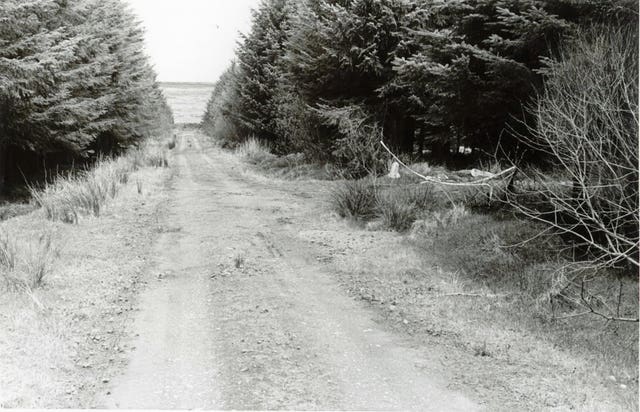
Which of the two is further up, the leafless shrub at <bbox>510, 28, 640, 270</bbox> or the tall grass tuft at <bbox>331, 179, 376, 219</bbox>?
the leafless shrub at <bbox>510, 28, 640, 270</bbox>

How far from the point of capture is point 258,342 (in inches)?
230

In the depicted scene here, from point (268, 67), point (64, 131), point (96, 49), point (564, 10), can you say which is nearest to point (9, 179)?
point (64, 131)

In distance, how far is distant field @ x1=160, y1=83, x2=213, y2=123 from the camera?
134462 millimetres

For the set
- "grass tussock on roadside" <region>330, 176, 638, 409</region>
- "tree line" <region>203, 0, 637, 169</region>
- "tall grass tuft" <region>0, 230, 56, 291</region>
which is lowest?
"grass tussock on roadside" <region>330, 176, 638, 409</region>

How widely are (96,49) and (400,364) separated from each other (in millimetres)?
17762

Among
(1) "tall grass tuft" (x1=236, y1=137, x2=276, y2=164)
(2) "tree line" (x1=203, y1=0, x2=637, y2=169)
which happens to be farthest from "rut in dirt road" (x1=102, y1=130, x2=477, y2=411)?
(1) "tall grass tuft" (x1=236, y1=137, x2=276, y2=164)

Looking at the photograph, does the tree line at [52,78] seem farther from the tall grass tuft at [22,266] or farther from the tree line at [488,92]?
the tree line at [488,92]

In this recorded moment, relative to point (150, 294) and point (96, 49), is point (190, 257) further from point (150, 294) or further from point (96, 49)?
point (96, 49)

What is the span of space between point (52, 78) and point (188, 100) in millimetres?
161844

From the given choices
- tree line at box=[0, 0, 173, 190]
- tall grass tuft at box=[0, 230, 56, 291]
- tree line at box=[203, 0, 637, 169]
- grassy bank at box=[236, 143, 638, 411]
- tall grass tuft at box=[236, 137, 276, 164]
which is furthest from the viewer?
tall grass tuft at box=[236, 137, 276, 164]

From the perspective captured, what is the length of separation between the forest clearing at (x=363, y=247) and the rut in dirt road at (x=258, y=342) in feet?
0.09

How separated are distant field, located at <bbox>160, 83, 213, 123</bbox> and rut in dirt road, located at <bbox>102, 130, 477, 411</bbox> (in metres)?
122

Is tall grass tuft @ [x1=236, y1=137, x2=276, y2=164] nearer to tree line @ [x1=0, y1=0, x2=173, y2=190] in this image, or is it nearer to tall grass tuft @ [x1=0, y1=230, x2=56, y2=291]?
tree line @ [x1=0, y1=0, x2=173, y2=190]

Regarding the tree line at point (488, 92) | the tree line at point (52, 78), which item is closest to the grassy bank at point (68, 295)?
the tree line at point (52, 78)
